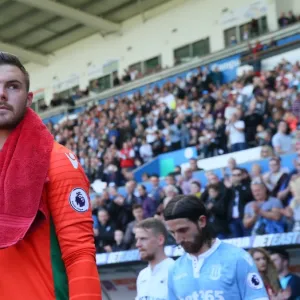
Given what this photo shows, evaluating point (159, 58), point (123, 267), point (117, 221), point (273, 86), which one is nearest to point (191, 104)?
point (273, 86)

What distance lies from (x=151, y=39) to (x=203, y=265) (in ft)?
81.2

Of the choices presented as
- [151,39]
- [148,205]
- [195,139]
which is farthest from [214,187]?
[151,39]

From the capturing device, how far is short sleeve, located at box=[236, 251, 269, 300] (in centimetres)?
348

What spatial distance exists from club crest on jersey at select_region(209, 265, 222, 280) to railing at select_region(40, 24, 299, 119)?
1674 centimetres

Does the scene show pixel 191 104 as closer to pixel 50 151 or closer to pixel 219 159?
pixel 219 159

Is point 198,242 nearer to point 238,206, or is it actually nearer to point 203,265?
point 203,265

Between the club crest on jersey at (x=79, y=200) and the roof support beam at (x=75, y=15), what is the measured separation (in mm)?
25630

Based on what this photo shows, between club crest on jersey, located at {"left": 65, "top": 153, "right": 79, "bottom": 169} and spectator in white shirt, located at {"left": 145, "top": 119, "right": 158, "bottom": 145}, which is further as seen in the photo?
spectator in white shirt, located at {"left": 145, "top": 119, "right": 158, "bottom": 145}

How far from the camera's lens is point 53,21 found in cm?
3028

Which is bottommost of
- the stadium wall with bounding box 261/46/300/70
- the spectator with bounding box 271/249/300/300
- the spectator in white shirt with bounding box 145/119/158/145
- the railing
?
the spectator with bounding box 271/249/300/300

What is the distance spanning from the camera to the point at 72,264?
1888 mm

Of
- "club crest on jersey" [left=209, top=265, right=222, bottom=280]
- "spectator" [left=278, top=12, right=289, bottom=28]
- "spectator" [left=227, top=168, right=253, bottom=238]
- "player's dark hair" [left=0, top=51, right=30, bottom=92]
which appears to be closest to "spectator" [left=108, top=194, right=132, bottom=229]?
"spectator" [left=227, top=168, right=253, bottom=238]

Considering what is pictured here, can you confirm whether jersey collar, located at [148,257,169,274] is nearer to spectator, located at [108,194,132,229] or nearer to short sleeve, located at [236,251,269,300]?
short sleeve, located at [236,251,269,300]

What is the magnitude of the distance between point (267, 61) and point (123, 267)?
1092 centimetres
